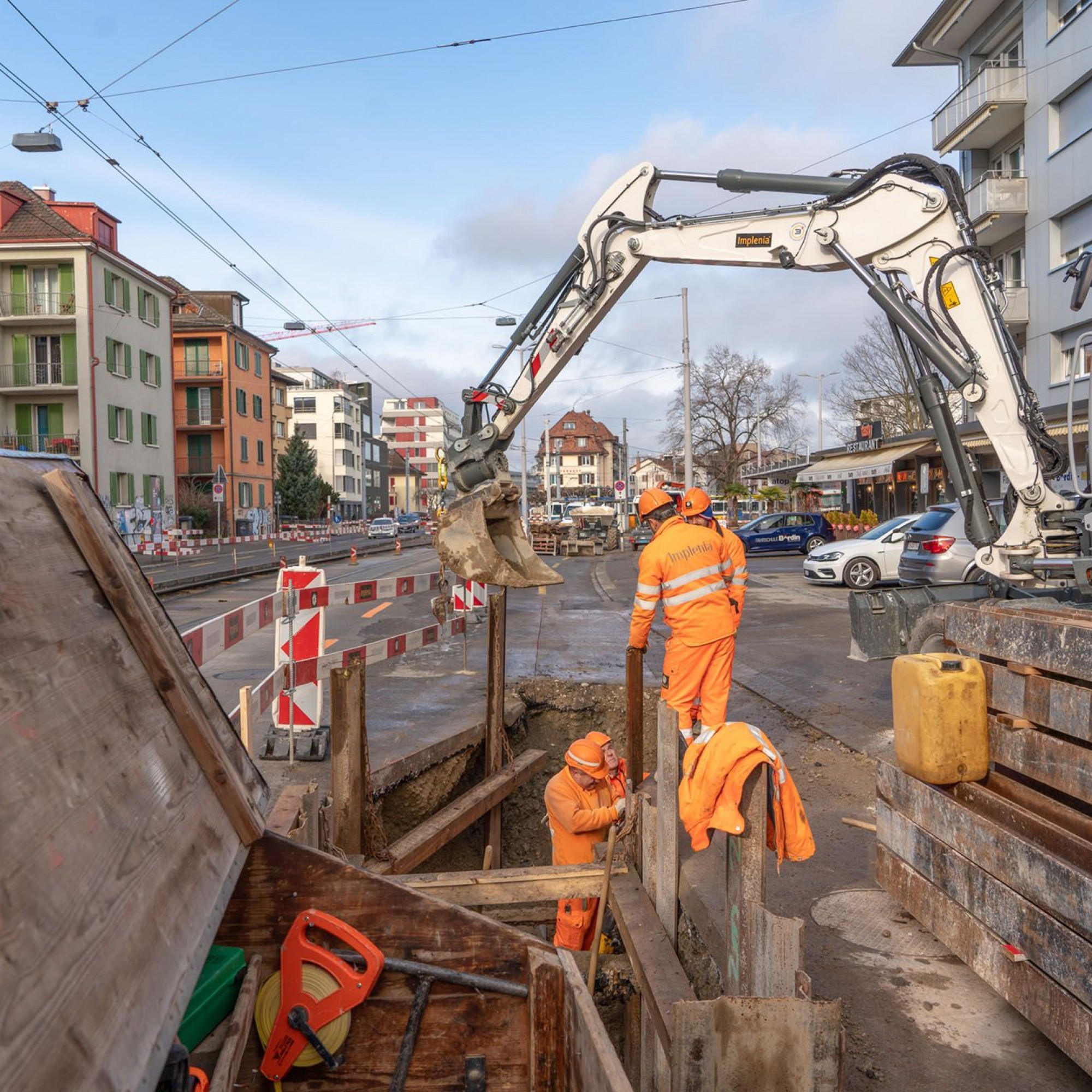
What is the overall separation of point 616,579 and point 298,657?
17.7 meters

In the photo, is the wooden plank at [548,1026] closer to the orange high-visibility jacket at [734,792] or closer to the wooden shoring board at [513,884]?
the orange high-visibility jacket at [734,792]

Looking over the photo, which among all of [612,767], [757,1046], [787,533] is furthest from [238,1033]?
[787,533]

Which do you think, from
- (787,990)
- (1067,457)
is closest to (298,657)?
(787,990)

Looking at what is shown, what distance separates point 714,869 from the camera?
490cm

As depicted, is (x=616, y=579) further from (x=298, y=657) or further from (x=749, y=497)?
(x=749, y=497)

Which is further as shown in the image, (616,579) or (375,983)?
(616,579)

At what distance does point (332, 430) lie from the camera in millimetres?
88312

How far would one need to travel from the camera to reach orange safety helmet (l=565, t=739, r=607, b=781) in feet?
17.1

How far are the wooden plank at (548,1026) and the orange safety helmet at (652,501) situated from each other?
420cm

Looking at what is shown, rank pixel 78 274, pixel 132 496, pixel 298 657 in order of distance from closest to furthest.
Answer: pixel 298 657, pixel 78 274, pixel 132 496

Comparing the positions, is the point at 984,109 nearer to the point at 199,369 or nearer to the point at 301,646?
the point at 301,646

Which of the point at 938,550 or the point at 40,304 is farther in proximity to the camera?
the point at 40,304

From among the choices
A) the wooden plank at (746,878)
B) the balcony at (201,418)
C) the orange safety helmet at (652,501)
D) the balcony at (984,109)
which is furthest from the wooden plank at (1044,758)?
the balcony at (201,418)

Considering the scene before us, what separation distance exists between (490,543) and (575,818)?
236cm
